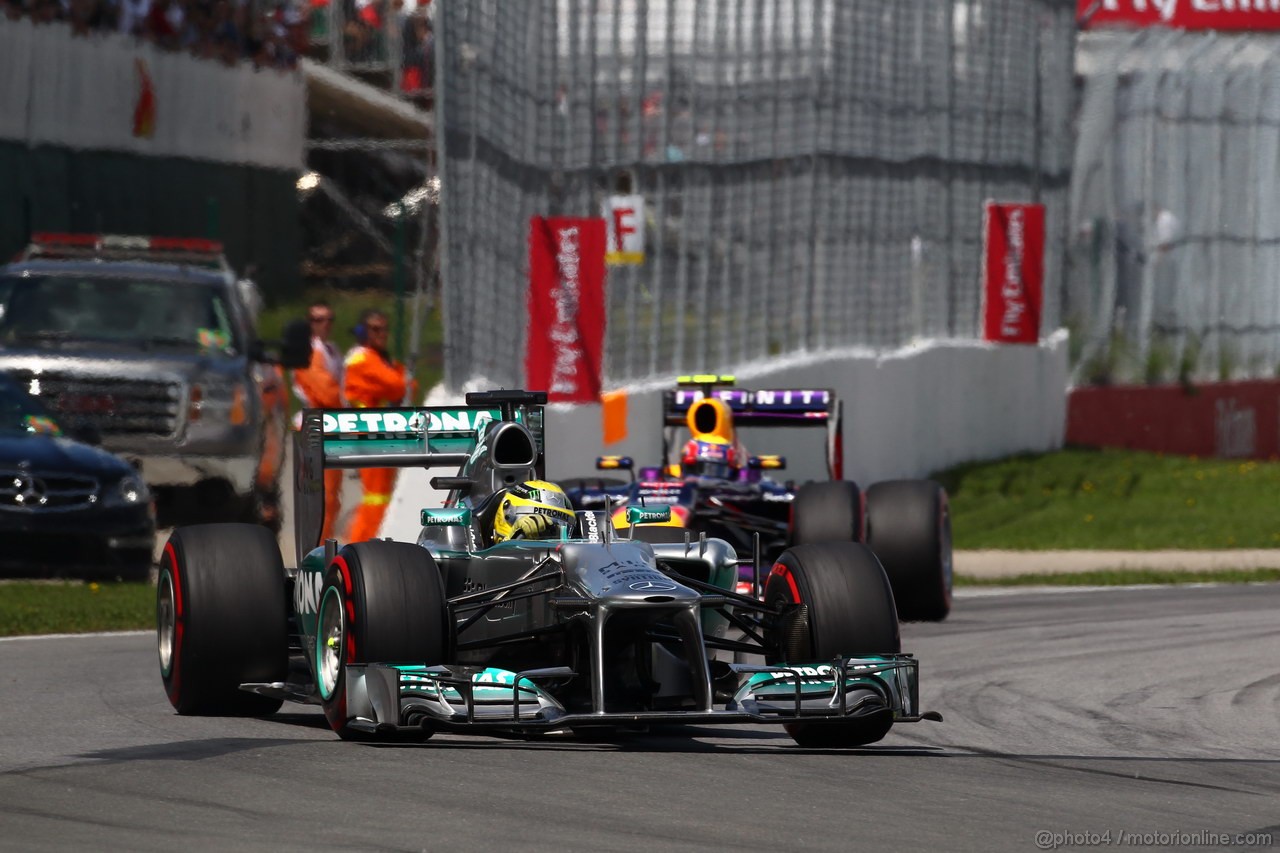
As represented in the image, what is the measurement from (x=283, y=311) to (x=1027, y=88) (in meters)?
8.90

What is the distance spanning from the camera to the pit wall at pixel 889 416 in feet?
57.1

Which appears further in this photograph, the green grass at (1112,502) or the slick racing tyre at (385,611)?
the green grass at (1112,502)

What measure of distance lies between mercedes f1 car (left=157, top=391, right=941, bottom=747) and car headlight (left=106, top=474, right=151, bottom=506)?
5.13 metres

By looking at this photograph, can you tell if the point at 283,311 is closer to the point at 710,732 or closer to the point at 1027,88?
the point at 1027,88

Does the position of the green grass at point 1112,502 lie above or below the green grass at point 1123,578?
below

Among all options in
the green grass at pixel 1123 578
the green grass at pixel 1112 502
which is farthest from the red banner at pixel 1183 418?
the green grass at pixel 1123 578

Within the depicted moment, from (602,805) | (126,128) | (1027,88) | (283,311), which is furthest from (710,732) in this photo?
(1027,88)

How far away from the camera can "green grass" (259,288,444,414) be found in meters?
24.5

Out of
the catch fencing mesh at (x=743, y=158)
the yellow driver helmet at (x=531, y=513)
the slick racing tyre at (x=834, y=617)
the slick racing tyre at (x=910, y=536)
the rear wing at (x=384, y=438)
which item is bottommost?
Result: the slick racing tyre at (x=910, y=536)

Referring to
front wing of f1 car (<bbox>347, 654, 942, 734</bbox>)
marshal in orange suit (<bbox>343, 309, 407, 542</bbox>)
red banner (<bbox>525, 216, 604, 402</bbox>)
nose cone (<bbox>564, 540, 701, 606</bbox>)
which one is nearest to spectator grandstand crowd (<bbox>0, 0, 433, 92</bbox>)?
marshal in orange suit (<bbox>343, 309, 407, 542</bbox>)

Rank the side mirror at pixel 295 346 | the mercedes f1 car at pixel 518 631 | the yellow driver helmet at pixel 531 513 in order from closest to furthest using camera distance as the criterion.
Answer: the mercedes f1 car at pixel 518 631 → the yellow driver helmet at pixel 531 513 → the side mirror at pixel 295 346

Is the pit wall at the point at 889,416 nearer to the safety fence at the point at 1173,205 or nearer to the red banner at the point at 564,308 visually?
the red banner at the point at 564,308

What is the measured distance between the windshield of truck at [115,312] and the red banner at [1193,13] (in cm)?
2122

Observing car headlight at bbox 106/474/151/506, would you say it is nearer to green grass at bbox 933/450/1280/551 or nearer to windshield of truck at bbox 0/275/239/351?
windshield of truck at bbox 0/275/239/351
